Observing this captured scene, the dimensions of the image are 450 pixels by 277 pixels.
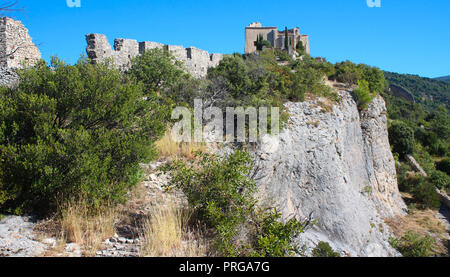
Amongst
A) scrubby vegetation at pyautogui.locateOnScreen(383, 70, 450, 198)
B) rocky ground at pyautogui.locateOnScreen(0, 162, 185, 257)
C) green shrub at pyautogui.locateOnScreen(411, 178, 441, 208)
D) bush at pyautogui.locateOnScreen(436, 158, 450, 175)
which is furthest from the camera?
bush at pyautogui.locateOnScreen(436, 158, 450, 175)

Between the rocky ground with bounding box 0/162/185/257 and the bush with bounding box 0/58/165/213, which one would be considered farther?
the bush with bounding box 0/58/165/213

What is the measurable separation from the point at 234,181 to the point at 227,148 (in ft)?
11.0

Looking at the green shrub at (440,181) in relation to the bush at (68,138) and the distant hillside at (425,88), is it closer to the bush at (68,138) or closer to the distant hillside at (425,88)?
the bush at (68,138)

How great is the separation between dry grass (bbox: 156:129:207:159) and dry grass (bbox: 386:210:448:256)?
37.6 feet

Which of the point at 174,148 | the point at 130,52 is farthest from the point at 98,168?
the point at 130,52

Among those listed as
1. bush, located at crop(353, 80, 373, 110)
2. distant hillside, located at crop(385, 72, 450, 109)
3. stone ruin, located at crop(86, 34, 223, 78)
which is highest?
distant hillside, located at crop(385, 72, 450, 109)

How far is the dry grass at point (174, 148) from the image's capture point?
701 centimetres

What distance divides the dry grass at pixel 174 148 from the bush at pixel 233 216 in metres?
2.03

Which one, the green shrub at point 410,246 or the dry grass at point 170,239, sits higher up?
the dry grass at point 170,239

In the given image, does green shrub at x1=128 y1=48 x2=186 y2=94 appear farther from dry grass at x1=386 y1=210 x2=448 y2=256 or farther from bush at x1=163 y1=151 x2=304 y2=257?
dry grass at x1=386 y1=210 x2=448 y2=256

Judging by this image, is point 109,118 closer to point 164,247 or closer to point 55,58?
point 55,58

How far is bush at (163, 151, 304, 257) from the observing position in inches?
157

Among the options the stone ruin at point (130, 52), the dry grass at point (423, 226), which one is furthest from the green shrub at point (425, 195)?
the stone ruin at point (130, 52)

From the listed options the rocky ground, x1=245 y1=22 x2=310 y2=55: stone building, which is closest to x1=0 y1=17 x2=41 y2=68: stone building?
the rocky ground
